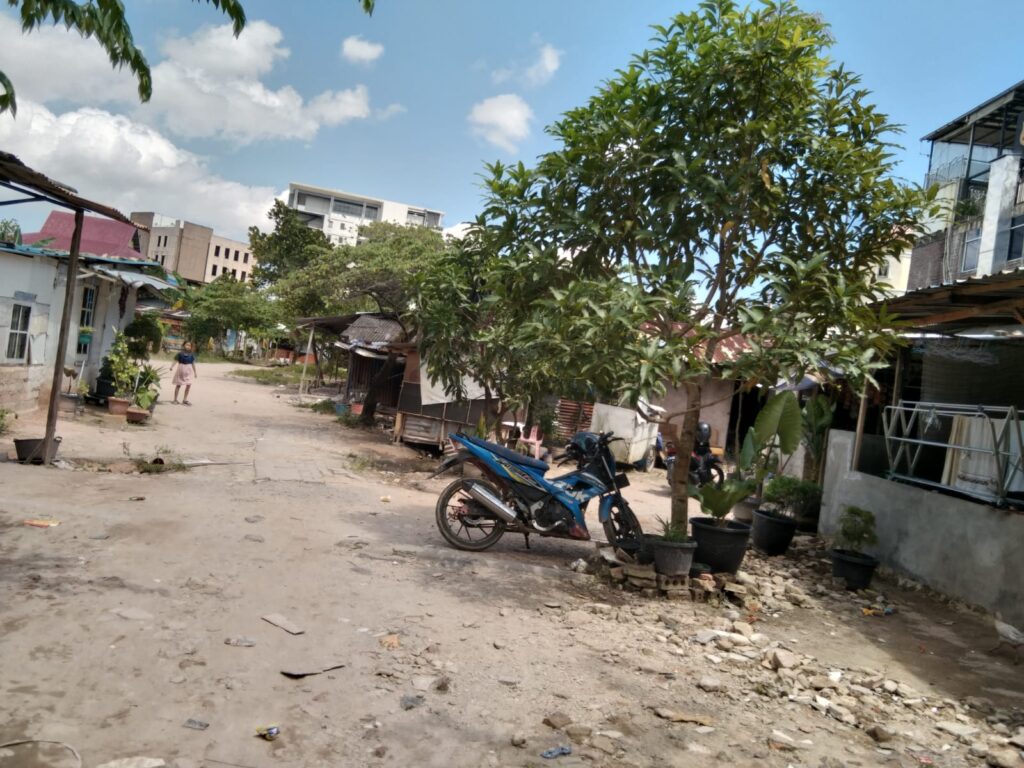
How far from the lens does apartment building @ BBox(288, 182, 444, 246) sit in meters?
90.0

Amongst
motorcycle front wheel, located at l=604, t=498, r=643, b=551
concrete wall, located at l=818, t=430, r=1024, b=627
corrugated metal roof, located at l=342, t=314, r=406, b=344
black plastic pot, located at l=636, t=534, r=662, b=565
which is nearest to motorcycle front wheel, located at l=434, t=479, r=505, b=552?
motorcycle front wheel, located at l=604, t=498, r=643, b=551

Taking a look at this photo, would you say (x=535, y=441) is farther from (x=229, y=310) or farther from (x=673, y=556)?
(x=229, y=310)

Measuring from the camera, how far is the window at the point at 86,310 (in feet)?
48.1

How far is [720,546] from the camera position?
6520 mm

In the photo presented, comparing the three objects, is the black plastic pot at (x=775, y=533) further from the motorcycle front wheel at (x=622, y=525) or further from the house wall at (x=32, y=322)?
the house wall at (x=32, y=322)

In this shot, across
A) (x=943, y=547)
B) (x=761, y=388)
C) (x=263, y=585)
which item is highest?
(x=761, y=388)

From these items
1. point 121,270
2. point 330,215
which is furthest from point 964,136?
point 330,215

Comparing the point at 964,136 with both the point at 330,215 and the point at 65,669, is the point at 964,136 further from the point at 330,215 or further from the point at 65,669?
the point at 330,215

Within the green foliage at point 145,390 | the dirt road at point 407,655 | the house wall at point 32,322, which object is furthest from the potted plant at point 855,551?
the green foliage at point 145,390

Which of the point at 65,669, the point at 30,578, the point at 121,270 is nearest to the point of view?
the point at 65,669

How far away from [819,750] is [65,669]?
11.7 feet

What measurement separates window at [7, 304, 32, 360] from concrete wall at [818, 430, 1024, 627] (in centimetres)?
1205

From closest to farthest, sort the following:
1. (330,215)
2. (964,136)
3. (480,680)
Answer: (480,680)
(964,136)
(330,215)

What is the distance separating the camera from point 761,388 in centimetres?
589
